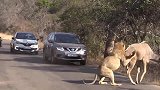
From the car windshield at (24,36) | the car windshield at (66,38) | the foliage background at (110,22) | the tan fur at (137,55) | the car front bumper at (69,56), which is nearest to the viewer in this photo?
the tan fur at (137,55)

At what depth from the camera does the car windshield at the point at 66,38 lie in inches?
1042

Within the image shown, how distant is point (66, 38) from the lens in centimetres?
2678

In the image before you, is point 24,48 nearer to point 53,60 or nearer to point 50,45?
point 50,45

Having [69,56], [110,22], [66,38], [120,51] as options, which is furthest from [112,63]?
[66,38]

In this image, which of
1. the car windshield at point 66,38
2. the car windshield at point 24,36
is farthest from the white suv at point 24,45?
the car windshield at point 66,38

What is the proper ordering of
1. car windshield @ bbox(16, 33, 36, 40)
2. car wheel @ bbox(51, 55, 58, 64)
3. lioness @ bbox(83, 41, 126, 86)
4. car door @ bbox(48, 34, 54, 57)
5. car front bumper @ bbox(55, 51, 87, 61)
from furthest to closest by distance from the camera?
car windshield @ bbox(16, 33, 36, 40), car door @ bbox(48, 34, 54, 57), car wheel @ bbox(51, 55, 58, 64), car front bumper @ bbox(55, 51, 87, 61), lioness @ bbox(83, 41, 126, 86)

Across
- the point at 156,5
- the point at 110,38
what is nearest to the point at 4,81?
the point at 156,5

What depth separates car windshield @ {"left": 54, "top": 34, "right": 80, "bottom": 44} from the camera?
2646cm

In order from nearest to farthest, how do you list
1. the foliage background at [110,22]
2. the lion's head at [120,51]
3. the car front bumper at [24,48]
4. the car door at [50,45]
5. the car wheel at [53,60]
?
the lion's head at [120,51], the foliage background at [110,22], the car wheel at [53,60], the car door at [50,45], the car front bumper at [24,48]

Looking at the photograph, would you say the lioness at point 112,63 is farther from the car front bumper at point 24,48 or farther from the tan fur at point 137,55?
the car front bumper at point 24,48

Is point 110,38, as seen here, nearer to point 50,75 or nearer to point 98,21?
point 98,21

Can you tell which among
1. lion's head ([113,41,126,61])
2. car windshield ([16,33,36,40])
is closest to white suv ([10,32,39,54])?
car windshield ([16,33,36,40])

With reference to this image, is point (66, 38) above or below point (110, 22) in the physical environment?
below

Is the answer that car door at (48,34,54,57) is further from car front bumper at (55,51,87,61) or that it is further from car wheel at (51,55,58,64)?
car front bumper at (55,51,87,61)
